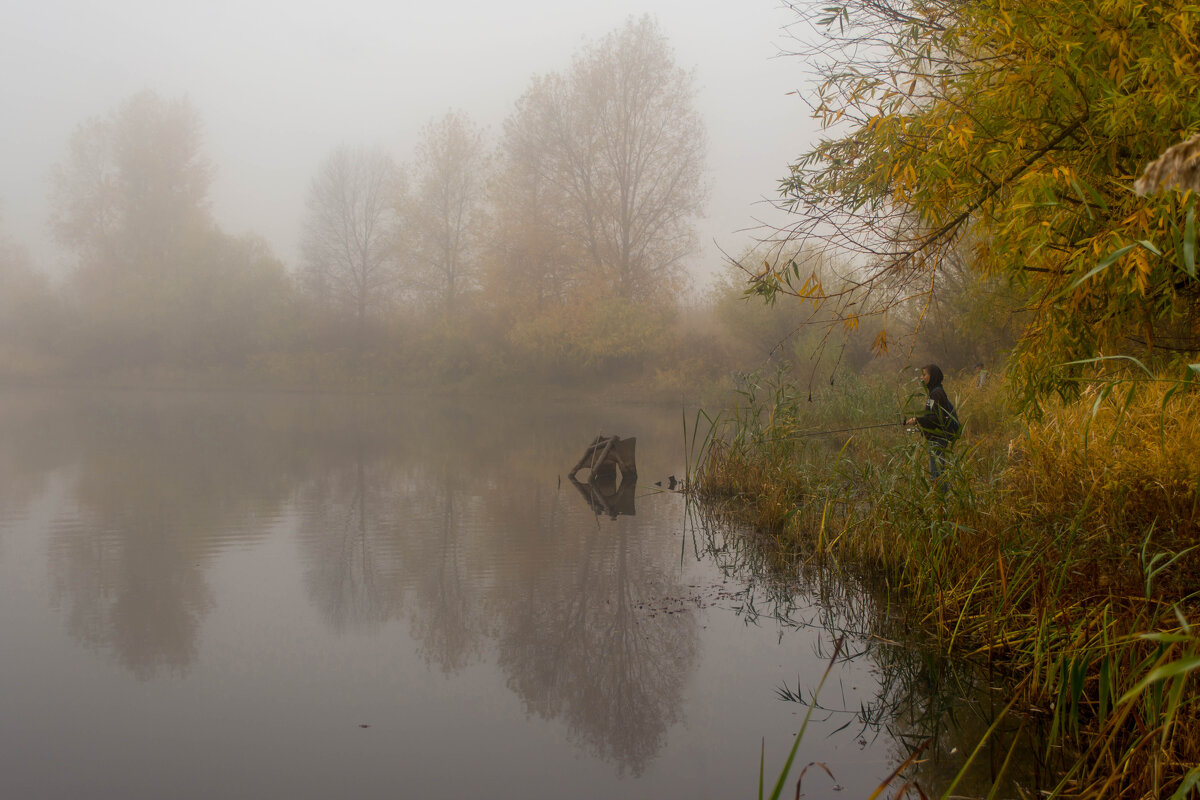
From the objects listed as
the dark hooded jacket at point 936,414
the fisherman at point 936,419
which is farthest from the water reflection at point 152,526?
the dark hooded jacket at point 936,414

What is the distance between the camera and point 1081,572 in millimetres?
4809

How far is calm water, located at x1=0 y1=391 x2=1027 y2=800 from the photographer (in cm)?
383

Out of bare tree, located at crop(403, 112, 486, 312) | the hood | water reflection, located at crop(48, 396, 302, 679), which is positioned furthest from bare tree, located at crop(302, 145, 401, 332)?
the hood

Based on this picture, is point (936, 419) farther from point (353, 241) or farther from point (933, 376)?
point (353, 241)

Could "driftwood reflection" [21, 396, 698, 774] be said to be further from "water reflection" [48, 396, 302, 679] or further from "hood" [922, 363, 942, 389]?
"hood" [922, 363, 942, 389]

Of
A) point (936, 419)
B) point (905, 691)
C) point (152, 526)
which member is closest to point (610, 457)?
point (936, 419)

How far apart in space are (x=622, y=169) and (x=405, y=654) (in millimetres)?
27006

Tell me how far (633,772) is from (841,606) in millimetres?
2625

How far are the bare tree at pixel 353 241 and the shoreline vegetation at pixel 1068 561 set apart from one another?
99.5 ft

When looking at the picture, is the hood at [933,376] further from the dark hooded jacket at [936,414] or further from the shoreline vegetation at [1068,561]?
the shoreline vegetation at [1068,561]

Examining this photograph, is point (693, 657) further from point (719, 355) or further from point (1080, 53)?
point (719, 355)

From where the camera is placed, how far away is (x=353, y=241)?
36750mm

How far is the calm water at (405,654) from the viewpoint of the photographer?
151 inches

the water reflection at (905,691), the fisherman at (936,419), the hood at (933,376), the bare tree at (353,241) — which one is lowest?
the water reflection at (905,691)
